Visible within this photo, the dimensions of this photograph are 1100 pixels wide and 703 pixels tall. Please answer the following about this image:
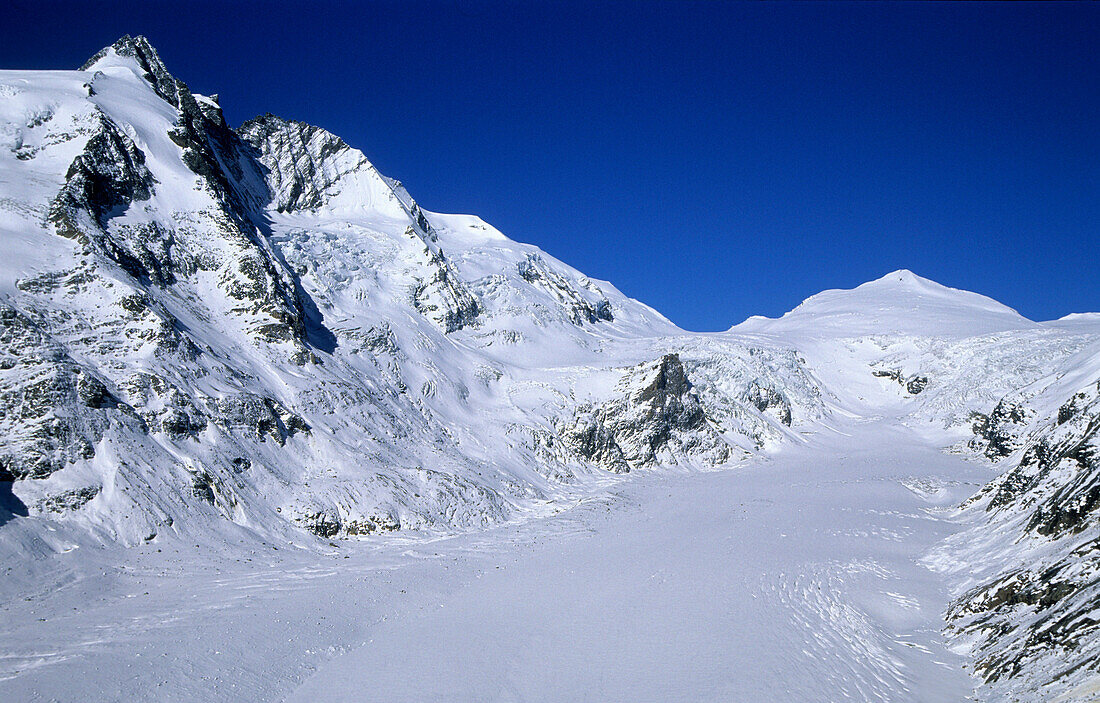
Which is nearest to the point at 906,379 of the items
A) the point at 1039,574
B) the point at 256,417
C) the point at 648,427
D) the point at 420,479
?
the point at 648,427

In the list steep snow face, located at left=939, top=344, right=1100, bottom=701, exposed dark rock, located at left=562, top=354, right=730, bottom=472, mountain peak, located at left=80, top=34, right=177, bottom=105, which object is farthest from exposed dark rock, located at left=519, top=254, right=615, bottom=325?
steep snow face, located at left=939, top=344, right=1100, bottom=701

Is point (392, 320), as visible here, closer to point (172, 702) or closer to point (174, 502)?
point (174, 502)

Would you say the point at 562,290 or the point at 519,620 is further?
the point at 562,290

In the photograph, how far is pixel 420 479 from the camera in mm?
45188

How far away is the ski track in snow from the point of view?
65.1 ft

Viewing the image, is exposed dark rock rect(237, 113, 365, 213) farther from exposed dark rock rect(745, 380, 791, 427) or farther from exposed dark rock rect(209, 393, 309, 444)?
exposed dark rock rect(745, 380, 791, 427)

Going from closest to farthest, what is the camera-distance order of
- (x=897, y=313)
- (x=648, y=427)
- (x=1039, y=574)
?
(x=1039, y=574)
(x=648, y=427)
(x=897, y=313)

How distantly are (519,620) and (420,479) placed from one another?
2107 cm

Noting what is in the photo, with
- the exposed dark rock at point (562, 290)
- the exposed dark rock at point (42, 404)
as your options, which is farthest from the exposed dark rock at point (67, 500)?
the exposed dark rock at point (562, 290)

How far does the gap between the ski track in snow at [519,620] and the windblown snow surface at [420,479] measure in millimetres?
167

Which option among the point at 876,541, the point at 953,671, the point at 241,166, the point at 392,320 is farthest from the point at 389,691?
the point at 241,166

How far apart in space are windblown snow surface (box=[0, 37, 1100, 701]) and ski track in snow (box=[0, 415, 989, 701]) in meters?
0.17

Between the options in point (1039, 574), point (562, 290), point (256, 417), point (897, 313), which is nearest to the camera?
point (1039, 574)

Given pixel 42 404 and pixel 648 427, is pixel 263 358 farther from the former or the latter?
pixel 648 427
